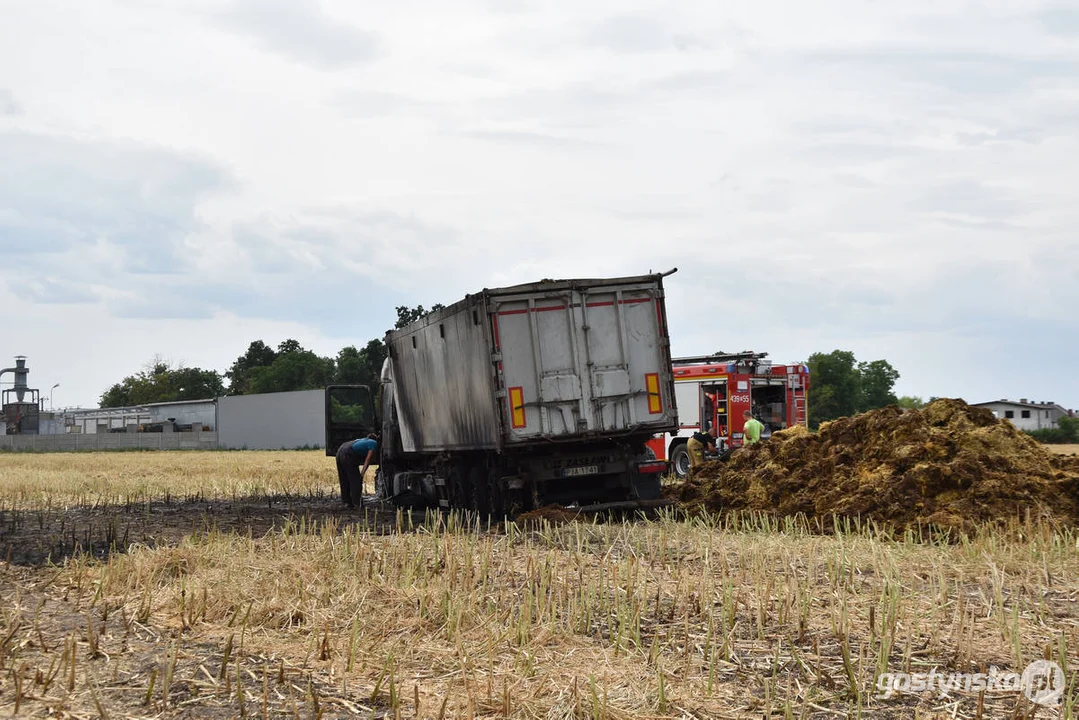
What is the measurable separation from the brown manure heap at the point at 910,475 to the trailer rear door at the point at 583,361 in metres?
1.92

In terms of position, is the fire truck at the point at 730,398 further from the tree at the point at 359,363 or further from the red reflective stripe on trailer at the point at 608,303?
the tree at the point at 359,363

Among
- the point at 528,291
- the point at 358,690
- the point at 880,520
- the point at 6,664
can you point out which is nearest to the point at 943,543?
the point at 880,520

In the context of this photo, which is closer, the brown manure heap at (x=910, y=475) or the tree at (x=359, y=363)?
the brown manure heap at (x=910, y=475)

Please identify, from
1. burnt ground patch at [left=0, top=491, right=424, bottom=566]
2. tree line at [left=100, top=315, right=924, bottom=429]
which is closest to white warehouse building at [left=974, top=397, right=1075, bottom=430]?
tree line at [left=100, top=315, right=924, bottom=429]

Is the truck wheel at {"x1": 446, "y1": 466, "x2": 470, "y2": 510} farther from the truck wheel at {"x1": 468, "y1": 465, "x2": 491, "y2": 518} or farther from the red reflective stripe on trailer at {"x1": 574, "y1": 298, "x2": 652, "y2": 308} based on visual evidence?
the red reflective stripe on trailer at {"x1": 574, "y1": 298, "x2": 652, "y2": 308}

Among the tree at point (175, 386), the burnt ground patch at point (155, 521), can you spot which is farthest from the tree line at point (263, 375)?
the burnt ground patch at point (155, 521)

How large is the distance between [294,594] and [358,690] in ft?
7.73

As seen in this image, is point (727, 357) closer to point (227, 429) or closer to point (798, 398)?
point (798, 398)

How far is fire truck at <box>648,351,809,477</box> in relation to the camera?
27.8 m

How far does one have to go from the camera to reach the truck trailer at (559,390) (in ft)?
48.7

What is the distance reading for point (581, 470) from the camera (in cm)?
1538

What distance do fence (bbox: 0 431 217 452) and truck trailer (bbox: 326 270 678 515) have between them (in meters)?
61.2

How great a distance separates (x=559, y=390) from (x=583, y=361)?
1.72 feet

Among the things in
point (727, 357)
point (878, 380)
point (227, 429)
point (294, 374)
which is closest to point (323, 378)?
point (294, 374)
